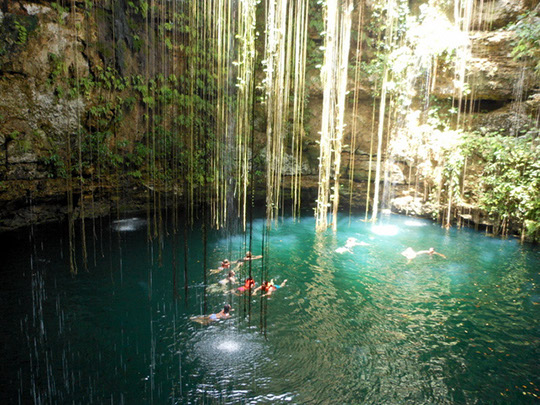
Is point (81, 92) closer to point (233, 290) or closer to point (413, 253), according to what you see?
point (233, 290)

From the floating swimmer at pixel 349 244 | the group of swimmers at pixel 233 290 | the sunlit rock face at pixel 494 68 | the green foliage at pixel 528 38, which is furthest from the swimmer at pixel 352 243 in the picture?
the green foliage at pixel 528 38

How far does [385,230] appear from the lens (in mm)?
9508

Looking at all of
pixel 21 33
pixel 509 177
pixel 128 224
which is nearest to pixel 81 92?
pixel 21 33

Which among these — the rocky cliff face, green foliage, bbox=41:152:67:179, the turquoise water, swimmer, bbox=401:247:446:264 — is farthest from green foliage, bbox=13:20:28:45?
swimmer, bbox=401:247:446:264

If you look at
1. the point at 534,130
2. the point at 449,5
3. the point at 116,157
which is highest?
the point at 449,5

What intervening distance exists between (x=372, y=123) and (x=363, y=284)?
7071 mm

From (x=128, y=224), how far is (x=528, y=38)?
37.9 feet

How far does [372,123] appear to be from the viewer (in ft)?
Answer: 36.7

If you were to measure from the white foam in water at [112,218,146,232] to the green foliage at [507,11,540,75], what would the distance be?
1117cm

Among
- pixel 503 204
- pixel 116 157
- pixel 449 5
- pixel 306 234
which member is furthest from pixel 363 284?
pixel 449 5

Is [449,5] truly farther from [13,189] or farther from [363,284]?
[13,189]

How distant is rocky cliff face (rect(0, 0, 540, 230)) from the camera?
6.82 meters

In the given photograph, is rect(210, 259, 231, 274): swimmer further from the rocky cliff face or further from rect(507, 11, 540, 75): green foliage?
rect(507, 11, 540, 75): green foliage

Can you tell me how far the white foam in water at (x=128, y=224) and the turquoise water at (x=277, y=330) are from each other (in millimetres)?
1475
